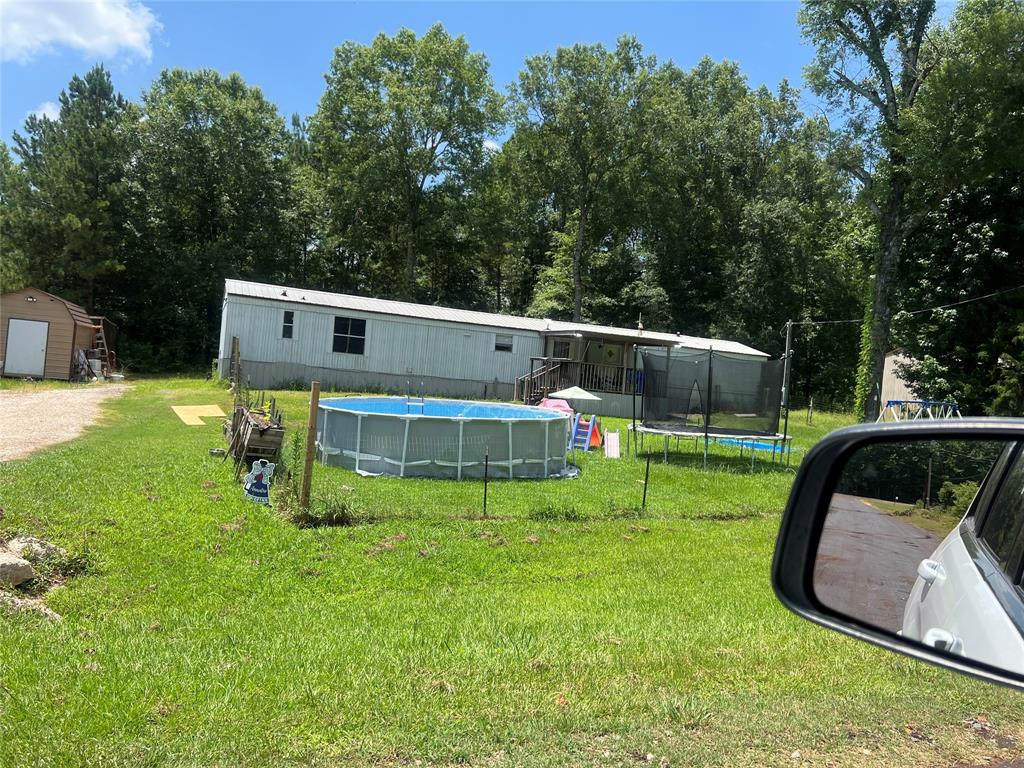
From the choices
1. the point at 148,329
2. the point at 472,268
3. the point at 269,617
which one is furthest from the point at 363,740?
the point at 472,268

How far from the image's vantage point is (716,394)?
51.4 feet

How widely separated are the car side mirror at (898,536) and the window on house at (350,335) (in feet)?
80.7

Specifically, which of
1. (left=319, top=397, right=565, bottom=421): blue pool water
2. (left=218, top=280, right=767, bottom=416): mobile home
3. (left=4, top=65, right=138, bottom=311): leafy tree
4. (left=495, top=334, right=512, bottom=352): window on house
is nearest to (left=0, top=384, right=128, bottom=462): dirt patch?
(left=218, top=280, right=767, bottom=416): mobile home

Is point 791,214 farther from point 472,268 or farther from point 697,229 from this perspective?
point 472,268

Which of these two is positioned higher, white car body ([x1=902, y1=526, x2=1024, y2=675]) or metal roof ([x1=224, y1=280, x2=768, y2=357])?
metal roof ([x1=224, y1=280, x2=768, y2=357])

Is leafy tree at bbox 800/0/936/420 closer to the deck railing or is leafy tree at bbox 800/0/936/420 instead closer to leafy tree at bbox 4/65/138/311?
the deck railing

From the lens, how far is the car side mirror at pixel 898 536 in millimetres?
1718

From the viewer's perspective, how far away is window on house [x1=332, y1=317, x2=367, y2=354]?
83.4ft

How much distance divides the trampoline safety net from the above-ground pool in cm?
396

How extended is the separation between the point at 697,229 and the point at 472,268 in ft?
44.7

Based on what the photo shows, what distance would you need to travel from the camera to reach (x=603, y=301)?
1597 inches

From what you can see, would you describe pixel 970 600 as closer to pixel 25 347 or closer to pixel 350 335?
pixel 350 335

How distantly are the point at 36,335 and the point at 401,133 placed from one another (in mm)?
22093

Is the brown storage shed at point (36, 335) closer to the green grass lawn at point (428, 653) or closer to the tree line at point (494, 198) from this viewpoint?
the tree line at point (494, 198)
